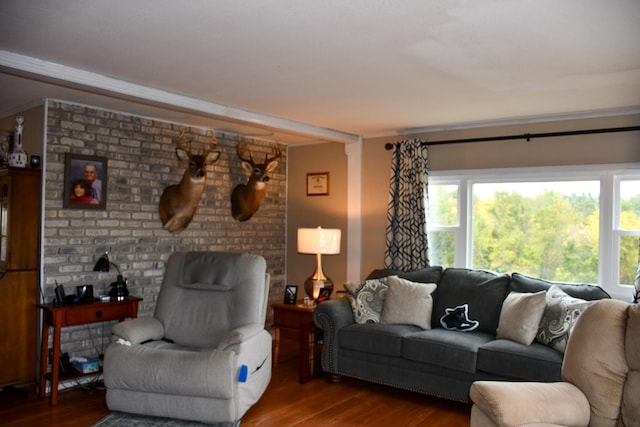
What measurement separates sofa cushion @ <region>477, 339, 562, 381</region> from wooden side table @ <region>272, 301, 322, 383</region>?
4.73ft

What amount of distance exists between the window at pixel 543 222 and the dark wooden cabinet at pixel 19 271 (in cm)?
353

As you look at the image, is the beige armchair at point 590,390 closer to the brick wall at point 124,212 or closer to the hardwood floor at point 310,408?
the hardwood floor at point 310,408

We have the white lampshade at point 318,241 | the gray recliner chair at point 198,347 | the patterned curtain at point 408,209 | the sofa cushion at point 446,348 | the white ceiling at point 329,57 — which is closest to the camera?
the white ceiling at point 329,57

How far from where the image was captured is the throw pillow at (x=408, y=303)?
14.1 feet

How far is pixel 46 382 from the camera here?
4.06 m

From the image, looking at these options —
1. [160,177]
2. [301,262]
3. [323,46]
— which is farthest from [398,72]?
[301,262]

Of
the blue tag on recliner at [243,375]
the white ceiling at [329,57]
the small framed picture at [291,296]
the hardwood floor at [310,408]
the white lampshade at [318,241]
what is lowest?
the hardwood floor at [310,408]

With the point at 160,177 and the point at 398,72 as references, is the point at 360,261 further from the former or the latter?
the point at 398,72

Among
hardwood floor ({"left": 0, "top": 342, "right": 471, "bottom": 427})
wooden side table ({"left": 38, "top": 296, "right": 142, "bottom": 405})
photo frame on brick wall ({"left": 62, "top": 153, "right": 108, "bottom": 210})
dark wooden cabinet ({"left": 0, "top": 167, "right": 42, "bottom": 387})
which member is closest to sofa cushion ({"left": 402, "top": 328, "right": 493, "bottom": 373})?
hardwood floor ({"left": 0, "top": 342, "right": 471, "bottom": 427})

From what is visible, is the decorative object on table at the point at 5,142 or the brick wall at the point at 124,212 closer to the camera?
the brick wall at the point at 124,212

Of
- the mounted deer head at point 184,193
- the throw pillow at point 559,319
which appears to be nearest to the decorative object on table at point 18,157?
the mounted deer head at point 184,193

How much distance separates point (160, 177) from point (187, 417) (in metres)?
2.39

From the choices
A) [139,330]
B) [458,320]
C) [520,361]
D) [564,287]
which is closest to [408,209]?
[458,320]

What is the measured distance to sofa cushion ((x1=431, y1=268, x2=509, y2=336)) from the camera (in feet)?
13.7
